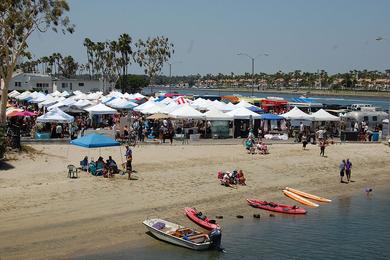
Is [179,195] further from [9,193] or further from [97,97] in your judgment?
[97,97]

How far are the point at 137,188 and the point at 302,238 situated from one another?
304 inches

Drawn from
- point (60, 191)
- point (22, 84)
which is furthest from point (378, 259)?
point (22, 84)

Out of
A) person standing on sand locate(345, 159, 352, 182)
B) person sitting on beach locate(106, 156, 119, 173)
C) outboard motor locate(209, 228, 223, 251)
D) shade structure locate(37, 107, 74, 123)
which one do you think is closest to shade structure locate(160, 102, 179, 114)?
shade structure locate(37, 107, 74, 123)

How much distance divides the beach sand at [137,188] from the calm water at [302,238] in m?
1.26

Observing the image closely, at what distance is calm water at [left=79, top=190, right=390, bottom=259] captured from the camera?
17625mm

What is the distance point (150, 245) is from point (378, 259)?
25.7 feet

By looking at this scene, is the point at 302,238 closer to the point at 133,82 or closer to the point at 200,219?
the point at 200,219

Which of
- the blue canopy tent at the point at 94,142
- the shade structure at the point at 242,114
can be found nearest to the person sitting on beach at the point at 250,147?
the shade structure at the point at 242,114

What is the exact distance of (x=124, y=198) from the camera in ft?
73.3

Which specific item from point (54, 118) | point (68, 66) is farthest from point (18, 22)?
point (68, 66)

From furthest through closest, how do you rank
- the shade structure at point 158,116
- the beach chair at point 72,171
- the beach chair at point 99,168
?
the shade structure at point 158,116, the beach chair at point 99,168, the beach chair at point 72,171

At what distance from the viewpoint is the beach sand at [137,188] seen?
712 inches

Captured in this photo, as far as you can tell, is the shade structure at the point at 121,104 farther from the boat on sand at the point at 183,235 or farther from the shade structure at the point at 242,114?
the boat on sand at the point at 183,235

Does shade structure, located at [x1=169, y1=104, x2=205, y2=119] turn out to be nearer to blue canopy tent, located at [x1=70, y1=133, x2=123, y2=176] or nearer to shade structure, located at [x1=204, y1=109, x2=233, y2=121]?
shade structure, located at [x1=204, y1=109, x2=233, y2=121]
